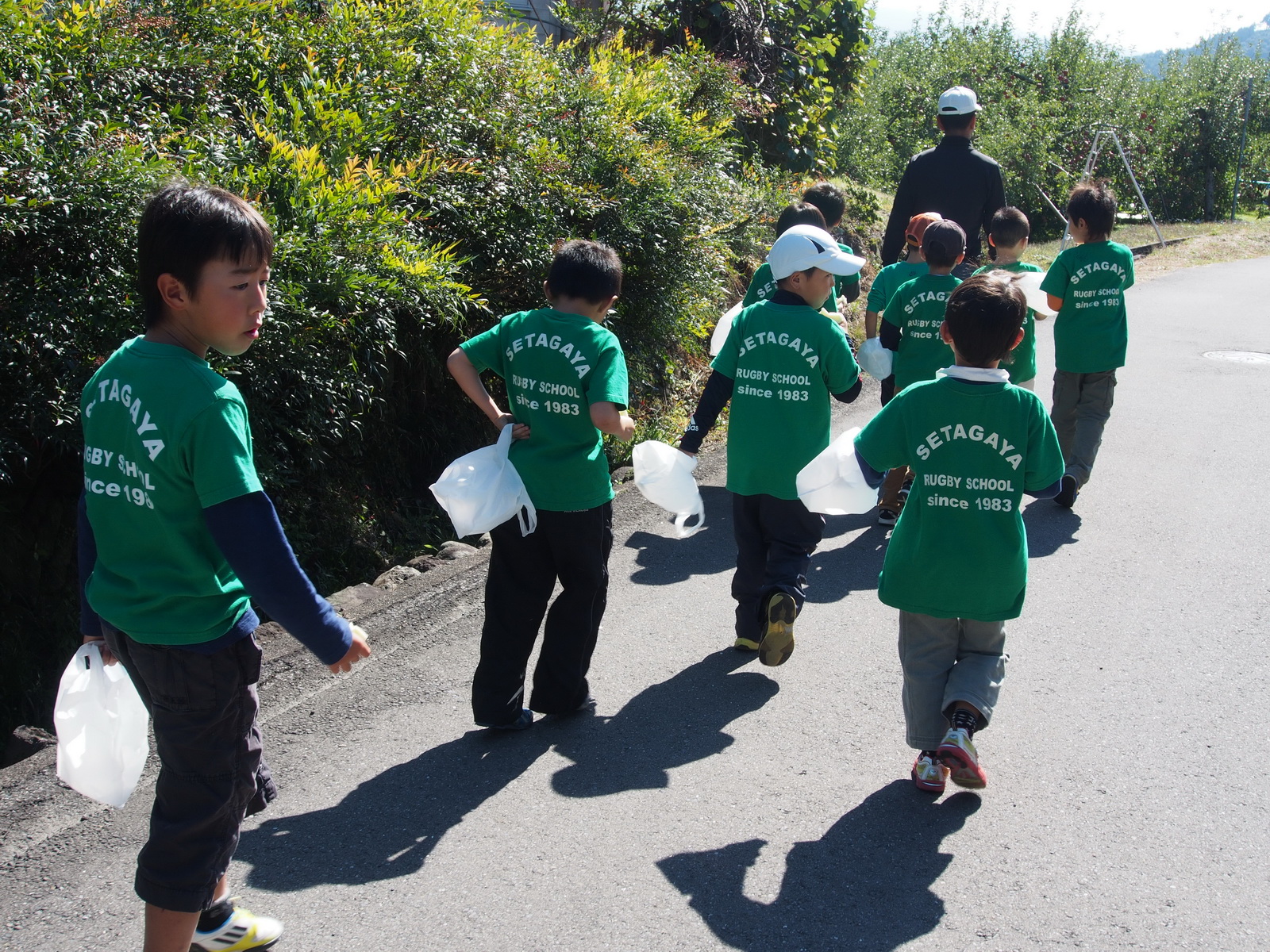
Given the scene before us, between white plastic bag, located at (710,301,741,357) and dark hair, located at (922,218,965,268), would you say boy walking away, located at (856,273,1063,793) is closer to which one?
white plastic bag, located at (710,301,741,357)

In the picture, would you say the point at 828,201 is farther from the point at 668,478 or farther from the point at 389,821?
the point at 389,821

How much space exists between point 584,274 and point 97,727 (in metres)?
1.98

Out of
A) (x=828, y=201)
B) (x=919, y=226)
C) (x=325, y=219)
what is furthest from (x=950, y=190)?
(x=325, y=219)

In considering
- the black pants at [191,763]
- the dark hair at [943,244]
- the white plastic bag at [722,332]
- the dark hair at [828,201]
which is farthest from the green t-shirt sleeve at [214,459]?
the dark hair at [828,201]

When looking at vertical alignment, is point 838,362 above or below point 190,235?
below

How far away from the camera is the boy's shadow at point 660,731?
3473 millimetres

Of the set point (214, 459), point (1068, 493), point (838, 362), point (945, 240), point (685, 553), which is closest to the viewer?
point (214, 459)

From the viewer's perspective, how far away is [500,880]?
9.69 ft

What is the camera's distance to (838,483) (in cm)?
350

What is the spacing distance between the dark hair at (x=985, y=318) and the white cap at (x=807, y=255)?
35.8 inches

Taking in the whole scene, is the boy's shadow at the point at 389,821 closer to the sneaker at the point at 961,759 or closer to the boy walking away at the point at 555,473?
the boy walking away at the point at 555,473

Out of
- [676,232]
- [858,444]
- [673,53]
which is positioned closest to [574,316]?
[858,444]

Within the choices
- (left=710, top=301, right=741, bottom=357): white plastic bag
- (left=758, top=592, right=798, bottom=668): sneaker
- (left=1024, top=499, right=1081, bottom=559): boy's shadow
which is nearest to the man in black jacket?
(left=1024, top=499, right=1081, bottom=559): boy's shadow

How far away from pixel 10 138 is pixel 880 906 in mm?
3924
